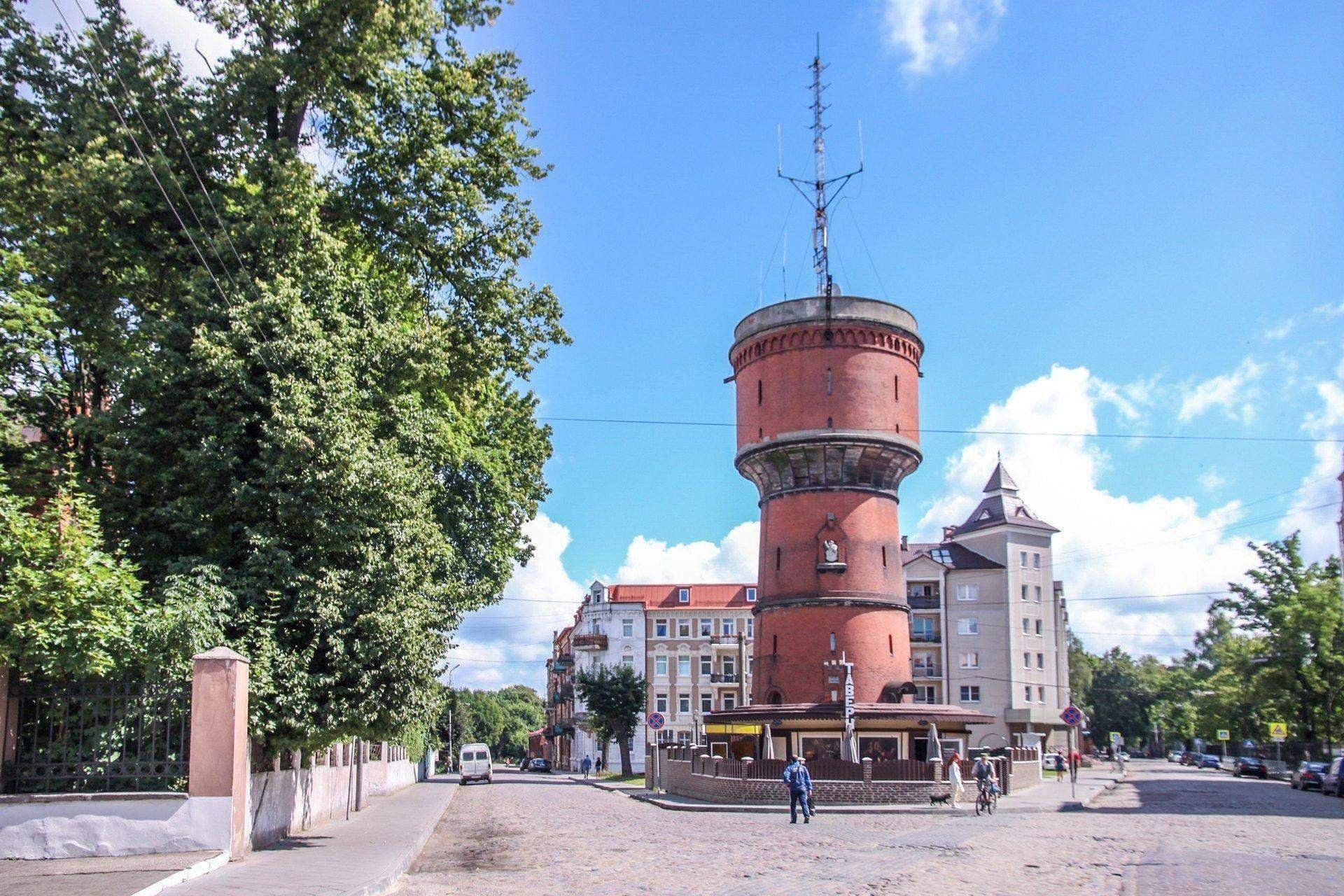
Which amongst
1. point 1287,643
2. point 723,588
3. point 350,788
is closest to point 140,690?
point 350,788

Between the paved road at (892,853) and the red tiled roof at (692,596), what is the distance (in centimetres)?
4664

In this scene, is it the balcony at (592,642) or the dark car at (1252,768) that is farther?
the balcony at (592,642)

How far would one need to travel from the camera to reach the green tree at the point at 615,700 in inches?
2638

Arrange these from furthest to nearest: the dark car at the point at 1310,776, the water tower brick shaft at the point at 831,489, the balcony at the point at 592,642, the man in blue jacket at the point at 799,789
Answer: the balcony at the point at 592,642
the dark car at the point at 1310,776
the water tower brick shaft at the point at 831,489
the man in blue jacket at the point at 799,789

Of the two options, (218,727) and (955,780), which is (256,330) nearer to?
(218,727)

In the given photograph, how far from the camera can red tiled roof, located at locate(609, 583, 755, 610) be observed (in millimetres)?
78938

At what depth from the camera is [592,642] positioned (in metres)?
78.3

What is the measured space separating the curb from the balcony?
→ 6452 centimetres

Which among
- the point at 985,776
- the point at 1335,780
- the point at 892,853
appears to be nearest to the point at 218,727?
the point at 892,853

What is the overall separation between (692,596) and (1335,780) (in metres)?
45.4

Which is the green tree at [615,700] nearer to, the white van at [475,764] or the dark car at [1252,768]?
the white van at [475,764]

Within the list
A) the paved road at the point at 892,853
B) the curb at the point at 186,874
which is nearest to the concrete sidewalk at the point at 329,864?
the curb at the point at 186,874

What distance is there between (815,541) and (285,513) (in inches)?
930

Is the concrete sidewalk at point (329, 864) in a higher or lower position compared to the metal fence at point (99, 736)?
lower
